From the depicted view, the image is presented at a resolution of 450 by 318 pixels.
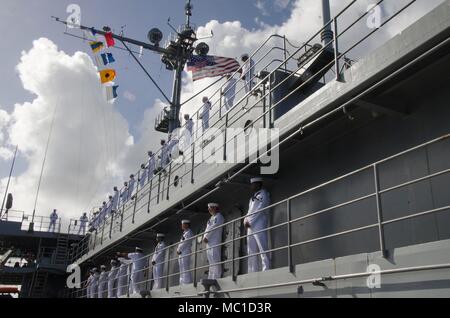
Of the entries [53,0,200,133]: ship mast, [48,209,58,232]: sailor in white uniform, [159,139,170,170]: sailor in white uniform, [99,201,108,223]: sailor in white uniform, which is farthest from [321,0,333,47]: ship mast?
[48,209,58,232]: sailor in white uniform

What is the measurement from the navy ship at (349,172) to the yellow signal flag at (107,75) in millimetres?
7302

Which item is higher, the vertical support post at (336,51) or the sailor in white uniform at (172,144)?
the sailor in white uniform at (172,144)

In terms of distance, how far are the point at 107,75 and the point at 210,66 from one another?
3471 millimetres

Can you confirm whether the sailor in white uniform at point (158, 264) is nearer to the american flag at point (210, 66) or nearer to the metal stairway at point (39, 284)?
the american flag at point (210, 66)

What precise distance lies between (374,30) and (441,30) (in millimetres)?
908

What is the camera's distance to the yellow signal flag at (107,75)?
48.1ft

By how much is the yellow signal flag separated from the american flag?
8.89 feet

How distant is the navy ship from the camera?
379 cm

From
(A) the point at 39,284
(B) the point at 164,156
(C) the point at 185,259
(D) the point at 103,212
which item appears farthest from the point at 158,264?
(A) the point at 39,284

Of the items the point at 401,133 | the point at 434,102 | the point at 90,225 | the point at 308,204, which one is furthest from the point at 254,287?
the point at 90,225

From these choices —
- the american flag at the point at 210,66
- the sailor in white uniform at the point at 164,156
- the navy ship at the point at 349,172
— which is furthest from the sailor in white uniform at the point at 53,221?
the navy ship at the point at 349,172

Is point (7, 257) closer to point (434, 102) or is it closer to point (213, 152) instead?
point (213, 152)

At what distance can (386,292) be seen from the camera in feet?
11.7

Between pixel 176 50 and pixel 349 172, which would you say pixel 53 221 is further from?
pixel 349 172
